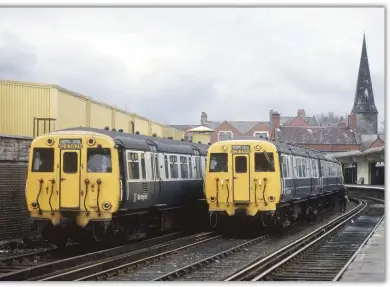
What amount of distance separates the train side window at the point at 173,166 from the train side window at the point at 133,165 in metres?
2.32

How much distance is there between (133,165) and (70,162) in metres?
1.41

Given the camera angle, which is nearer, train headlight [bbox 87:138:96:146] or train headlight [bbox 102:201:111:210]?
train headlight [bbox 102:201:111:210]

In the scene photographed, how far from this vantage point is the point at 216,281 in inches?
491

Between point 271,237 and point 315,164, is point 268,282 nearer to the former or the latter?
point 271,237

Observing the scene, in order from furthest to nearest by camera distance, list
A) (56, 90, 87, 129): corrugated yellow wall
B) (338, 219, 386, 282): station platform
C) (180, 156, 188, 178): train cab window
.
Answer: (180, 156, 188, 178): train cab window < (56, 90, 87, 129): corrugated yellow wall < (338, 219, 386, 282): station platform

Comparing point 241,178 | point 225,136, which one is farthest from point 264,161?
point 225,136

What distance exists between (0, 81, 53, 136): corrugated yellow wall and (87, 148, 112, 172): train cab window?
218 centimetres

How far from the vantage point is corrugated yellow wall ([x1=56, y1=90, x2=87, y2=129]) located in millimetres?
17234

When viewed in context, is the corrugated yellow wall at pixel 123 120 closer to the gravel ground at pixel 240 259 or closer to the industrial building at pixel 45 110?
the industrial building at pixel 45 110

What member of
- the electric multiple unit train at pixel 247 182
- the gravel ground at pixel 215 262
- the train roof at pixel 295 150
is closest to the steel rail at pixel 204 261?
the gravel ground at pixel 215 262

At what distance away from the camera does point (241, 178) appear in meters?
18.1

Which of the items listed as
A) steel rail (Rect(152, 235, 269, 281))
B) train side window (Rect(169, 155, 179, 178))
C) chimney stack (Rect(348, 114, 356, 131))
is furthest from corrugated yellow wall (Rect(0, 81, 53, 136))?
chimney stack (Rect(348, 114, 356, 131))

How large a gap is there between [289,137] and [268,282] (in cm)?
729

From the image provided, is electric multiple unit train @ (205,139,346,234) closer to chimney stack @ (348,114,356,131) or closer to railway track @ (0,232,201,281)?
railway track @ (0,232,201,281)
